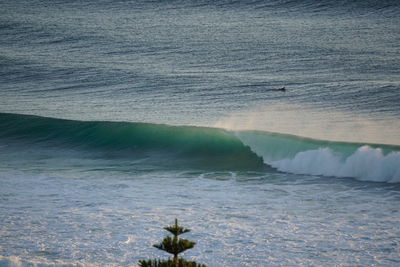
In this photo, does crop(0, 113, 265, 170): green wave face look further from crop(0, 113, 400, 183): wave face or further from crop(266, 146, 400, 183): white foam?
crop(266, 146, 400, 183): white foam

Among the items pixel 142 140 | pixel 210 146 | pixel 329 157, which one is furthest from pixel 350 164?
pixel 142 140

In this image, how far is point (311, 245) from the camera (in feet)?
31.2

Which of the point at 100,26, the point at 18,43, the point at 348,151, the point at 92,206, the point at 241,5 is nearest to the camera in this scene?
the point at 92,206

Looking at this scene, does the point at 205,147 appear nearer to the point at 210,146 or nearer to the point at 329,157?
the point at 210,146

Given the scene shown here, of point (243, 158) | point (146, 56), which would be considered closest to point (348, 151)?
point (243, 158)

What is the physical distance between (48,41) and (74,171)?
28.5 m

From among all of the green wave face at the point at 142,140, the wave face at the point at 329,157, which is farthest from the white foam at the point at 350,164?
the green wave face at the point at 142,140

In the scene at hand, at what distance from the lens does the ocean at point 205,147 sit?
9.83 metres

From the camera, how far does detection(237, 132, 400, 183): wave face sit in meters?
14.2

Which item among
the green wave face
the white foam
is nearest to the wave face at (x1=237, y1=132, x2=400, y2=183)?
the white foam

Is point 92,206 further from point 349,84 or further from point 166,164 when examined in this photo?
point 349,84

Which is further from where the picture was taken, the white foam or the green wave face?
the green wave face

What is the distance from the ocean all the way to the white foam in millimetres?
41

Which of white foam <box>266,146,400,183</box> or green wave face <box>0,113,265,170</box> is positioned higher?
green wave face <box>0,113,265,170</box>
